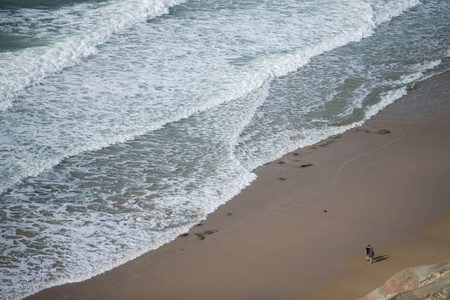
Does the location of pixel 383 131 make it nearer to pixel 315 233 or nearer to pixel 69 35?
pixel 315 233

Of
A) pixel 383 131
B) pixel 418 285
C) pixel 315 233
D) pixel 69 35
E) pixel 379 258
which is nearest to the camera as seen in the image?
pixel 418 285

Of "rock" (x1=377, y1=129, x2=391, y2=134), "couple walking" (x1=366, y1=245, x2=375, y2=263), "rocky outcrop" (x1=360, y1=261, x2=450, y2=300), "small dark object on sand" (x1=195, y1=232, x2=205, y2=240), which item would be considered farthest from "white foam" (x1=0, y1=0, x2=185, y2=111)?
"rocky outcrop" (x1=360, y1=261, x2=450, y2=300)

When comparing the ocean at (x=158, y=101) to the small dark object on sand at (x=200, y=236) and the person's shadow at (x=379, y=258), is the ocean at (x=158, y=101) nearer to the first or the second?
the small dark object on sand at (x=200, y=236)

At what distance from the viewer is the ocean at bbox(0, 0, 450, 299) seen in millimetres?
9539

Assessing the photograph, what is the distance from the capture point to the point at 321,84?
15820 millimetres

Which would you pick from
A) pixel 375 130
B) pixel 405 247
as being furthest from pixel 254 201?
pixel 375 130

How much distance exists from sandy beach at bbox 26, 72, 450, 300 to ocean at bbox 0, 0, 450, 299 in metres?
0.45

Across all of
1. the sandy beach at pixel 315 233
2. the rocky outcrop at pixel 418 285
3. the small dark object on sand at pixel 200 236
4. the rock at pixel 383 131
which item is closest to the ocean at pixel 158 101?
the small dark object on sand at pixel 200 236

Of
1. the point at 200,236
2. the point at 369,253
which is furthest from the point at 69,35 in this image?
the point at 369,253

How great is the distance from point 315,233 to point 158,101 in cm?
702

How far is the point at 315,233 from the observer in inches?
360

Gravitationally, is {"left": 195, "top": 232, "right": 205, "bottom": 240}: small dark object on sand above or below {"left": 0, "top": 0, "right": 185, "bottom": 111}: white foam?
below

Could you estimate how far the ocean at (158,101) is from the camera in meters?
9.54

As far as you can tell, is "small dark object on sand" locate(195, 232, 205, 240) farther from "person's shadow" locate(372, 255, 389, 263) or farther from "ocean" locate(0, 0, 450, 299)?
"person's shadow" locate(372, 255, 389, 263)
